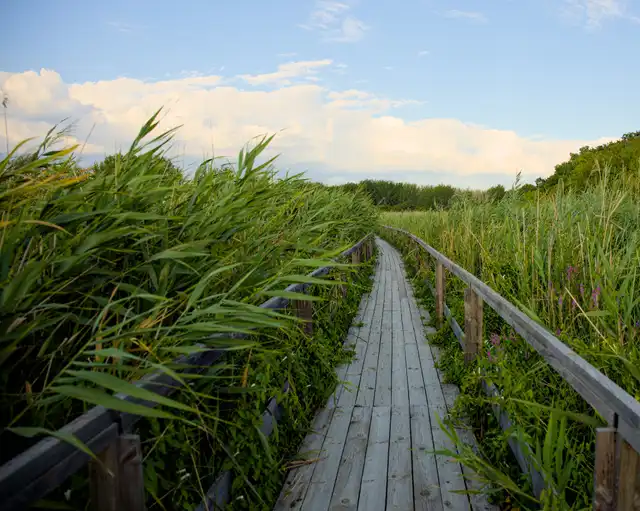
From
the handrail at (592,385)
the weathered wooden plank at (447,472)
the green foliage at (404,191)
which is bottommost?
the weathered wooden plank at (447,472)

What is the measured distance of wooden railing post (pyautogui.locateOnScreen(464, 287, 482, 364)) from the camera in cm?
376

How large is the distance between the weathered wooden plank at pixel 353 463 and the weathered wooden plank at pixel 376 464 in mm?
30

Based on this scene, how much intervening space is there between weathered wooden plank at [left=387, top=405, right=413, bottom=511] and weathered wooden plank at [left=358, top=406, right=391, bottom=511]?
0.10ft

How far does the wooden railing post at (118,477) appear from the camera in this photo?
1.23 metres

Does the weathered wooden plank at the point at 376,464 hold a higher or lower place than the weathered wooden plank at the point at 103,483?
lower

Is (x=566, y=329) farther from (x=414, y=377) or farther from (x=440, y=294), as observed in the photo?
(x=440, y=294)

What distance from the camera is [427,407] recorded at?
12.5ft

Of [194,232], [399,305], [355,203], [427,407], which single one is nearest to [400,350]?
[427,407]

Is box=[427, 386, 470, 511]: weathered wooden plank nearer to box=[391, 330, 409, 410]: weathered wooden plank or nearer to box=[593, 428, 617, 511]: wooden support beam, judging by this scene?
box=[391, 330, 409, 410]: weathered wooden plank

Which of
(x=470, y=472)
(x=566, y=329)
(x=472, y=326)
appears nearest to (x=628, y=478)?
(x=470, y=472)

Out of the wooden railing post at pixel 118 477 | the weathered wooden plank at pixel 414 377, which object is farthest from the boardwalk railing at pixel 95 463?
the weathered wooden plank at pixel 414 377

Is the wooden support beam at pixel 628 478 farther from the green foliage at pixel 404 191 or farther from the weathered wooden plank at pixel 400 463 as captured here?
the green foliage at pixel 404 191

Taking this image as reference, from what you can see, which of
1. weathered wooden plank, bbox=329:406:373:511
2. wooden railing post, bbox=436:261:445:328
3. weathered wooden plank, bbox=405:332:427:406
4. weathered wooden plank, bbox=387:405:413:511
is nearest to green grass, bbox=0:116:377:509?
weathered wooden plank, bbox=329:406:373:511

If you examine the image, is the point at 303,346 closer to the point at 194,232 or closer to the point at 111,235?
the point at 194,232
